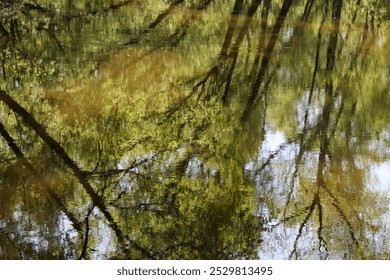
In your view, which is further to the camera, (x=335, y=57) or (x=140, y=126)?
(x=335, y=57)

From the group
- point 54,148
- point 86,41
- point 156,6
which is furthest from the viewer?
point 156,6

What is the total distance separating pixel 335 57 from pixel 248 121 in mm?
2402

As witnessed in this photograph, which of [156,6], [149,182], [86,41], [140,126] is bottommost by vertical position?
[149,182]

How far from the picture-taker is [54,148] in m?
5.89

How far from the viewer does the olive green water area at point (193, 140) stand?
4773mm

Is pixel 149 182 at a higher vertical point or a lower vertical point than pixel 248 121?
lower

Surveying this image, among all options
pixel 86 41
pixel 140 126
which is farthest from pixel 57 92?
pixel 86 41

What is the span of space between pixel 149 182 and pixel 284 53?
3708 millimetres

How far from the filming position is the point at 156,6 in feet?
35.9

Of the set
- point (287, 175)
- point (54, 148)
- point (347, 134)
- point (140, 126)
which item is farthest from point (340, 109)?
point (54, 148)

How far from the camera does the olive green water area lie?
4773mm

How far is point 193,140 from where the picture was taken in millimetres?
6152

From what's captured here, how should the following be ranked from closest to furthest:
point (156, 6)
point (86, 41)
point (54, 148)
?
point (54, 148)
point (86, 41)
point (156, 6)

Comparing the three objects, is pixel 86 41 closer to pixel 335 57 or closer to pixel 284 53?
pixel 284 53
